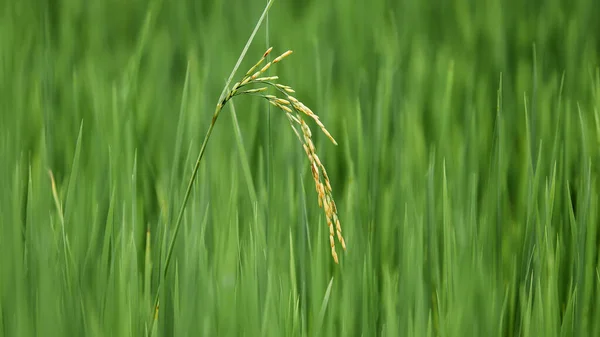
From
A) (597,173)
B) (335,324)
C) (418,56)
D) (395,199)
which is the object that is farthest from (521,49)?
(335,324)

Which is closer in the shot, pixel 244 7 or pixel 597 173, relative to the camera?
pixel 597 173

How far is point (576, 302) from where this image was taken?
134 cm

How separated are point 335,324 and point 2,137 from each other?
716mm

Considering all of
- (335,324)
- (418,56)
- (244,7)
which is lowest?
(335,324)

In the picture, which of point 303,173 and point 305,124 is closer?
point 305,124

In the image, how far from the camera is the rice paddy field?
1177mm

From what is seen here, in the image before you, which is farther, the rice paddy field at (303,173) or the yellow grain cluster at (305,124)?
the rice paddy field at (303,173)

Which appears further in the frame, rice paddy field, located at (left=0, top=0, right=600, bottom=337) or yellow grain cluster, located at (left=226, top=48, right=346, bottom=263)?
rice paddy field, located at (left=0, top=0, right=600, bottom=337)

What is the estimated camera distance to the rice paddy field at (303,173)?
1.18 m

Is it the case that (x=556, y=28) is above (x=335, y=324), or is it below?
above

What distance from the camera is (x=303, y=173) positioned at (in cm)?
162

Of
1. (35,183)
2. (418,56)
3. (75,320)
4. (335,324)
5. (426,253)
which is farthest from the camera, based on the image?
(418,56)

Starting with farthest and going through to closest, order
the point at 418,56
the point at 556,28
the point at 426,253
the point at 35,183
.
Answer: the point at 556,28
the point at 418,56
the point at 35,183
the point at 426,253

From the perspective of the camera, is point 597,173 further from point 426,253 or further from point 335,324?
point 335,324
